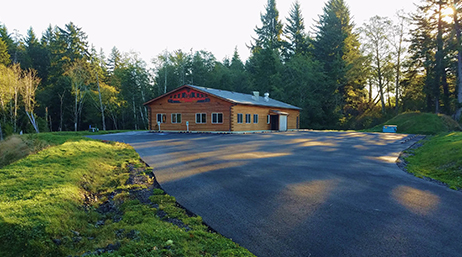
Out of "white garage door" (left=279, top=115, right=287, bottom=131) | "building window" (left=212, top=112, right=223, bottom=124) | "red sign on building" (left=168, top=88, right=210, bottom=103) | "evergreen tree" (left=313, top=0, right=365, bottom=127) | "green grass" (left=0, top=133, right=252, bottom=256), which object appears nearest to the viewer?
"green grass" (left=0, top=133, right=252, bottom=256)

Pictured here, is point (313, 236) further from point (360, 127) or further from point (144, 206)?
point (360, 127)

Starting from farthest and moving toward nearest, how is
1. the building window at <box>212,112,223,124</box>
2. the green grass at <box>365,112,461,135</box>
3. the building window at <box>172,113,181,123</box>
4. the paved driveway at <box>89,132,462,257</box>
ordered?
1. the building window at <box>172,113,181,123</box>
2. the green grass at <box>365,112,461,135</box>
3. the building window at <box>212,112,223,124</box>
4. the paved driveway at <box>89,132,462,257</box>

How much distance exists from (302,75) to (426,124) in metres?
18.2

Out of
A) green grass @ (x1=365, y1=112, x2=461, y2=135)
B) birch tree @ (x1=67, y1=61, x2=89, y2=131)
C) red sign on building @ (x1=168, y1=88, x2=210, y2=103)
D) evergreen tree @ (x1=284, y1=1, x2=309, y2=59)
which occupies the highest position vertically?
evergreen tree @ (x1=284, y1=1, x2=309, y2=59)

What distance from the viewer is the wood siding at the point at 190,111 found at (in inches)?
1065

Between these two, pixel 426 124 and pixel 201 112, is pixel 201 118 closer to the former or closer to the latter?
pixel 201 112

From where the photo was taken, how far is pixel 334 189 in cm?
633

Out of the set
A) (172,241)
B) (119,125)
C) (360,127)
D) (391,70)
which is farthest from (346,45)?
(172,241)

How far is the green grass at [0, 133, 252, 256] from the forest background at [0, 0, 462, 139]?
89.5ft

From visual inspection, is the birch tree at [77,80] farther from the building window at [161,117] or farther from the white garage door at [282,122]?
the white garage door at [282,122]

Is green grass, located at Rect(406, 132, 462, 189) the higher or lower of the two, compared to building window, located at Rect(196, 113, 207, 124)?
lower

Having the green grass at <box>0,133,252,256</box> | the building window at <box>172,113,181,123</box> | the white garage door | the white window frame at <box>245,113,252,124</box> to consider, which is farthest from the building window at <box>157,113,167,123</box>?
the green grass at <box>0,133,252,256</box>

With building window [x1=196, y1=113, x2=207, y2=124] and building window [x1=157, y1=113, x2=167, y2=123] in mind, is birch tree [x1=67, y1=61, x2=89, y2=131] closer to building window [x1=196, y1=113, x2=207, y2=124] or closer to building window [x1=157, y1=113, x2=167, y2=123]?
building window [x1=157, y1=113, x2=167, y2=123]

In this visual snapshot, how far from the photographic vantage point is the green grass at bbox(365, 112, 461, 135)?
27737mm
